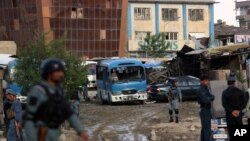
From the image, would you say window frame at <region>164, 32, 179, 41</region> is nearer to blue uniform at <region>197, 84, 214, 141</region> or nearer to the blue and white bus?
the blue and white bus

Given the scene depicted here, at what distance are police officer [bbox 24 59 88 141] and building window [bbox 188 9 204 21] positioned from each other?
79693 millimetres

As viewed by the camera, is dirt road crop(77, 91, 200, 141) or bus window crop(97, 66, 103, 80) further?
bus window crop(97, 66, 103, 80)

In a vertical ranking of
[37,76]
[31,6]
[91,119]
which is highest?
[31,6]

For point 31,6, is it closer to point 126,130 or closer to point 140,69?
point 140,69

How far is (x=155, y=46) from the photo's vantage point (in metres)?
75.9

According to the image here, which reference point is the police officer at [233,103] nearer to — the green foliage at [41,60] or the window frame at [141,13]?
the green foliage at [41,60]

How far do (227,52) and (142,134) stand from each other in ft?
56.4

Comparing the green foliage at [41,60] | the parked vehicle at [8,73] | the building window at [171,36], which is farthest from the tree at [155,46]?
the green foliage at [41,60]

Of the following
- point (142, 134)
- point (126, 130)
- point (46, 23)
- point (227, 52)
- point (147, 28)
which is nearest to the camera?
point (142, 134)

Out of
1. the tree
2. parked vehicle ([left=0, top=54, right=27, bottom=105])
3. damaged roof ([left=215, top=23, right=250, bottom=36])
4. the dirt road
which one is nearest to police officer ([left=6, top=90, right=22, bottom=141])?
the dirt road

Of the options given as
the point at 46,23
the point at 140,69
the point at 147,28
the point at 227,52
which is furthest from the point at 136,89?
the point at 147,28

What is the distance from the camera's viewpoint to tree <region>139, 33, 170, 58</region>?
75875 mm

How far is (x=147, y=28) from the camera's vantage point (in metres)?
83.2

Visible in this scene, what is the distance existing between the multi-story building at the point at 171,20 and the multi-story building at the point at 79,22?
8066mm
